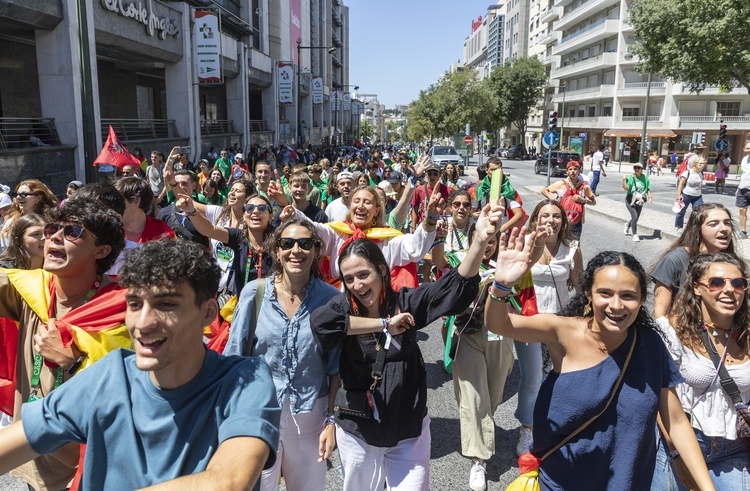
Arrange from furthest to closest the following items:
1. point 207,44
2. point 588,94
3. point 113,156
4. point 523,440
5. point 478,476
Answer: point 588,94
point 207,44
point 113,156
point 523,440
point 478,476

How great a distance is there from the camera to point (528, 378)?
4.20 metres

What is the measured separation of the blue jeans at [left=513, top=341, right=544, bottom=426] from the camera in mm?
4176

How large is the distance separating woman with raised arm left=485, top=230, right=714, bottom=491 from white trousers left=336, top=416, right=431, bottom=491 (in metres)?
0.59

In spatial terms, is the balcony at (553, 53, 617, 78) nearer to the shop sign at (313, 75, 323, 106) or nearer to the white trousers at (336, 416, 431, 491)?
the shop sign at (313, 75, 323, 106)

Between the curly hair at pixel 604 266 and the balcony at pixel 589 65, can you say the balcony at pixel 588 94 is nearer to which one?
the balcony at pixel 589 65

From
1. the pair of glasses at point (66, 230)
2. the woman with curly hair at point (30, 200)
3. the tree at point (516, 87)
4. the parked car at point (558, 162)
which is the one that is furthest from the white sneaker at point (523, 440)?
the tree at point (516, 87)

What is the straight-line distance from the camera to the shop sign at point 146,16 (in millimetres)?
16094

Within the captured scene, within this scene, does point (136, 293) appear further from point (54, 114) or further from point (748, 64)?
point (748, 64)

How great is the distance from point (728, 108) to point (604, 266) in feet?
174

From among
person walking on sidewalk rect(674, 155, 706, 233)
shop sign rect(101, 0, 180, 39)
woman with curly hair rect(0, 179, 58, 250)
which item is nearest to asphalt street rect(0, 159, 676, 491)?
woman with curly hair rect(0, 179, 58, 250)

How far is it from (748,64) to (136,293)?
2356cm

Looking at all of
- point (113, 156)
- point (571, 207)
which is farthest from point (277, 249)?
point (113, 156)

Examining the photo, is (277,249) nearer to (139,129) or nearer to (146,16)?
(146,16)

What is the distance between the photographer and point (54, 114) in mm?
14398
